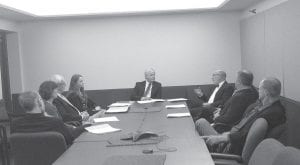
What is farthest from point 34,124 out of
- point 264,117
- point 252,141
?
point 264,117

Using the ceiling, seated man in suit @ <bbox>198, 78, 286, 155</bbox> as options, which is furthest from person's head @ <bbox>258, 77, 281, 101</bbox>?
the ceiling

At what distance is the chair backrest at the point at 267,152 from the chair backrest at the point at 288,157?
Result: 54 millimetres

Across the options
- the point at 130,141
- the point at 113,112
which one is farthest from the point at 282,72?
the point at 130,141

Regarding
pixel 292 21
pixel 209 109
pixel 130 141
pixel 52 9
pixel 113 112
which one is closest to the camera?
pixel 130 141

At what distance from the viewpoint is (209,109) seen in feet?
22.1

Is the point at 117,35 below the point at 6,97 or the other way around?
the other way around

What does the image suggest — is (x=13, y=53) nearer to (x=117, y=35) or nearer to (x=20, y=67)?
(x=20, y=67)

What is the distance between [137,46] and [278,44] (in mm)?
3660

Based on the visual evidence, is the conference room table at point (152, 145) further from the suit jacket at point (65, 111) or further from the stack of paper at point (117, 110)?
the suit jacket at point (65, 111)

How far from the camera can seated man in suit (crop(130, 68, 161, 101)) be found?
25.6 ft

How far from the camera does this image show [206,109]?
22.2 ft

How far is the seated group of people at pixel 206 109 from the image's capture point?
374 centimetres

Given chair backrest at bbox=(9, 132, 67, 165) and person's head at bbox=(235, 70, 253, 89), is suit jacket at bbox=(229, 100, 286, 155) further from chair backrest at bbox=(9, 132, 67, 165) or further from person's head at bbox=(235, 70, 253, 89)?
chair backrest at bbox=(9, 132, 67, 165)

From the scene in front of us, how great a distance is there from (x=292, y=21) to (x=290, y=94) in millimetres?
1003
